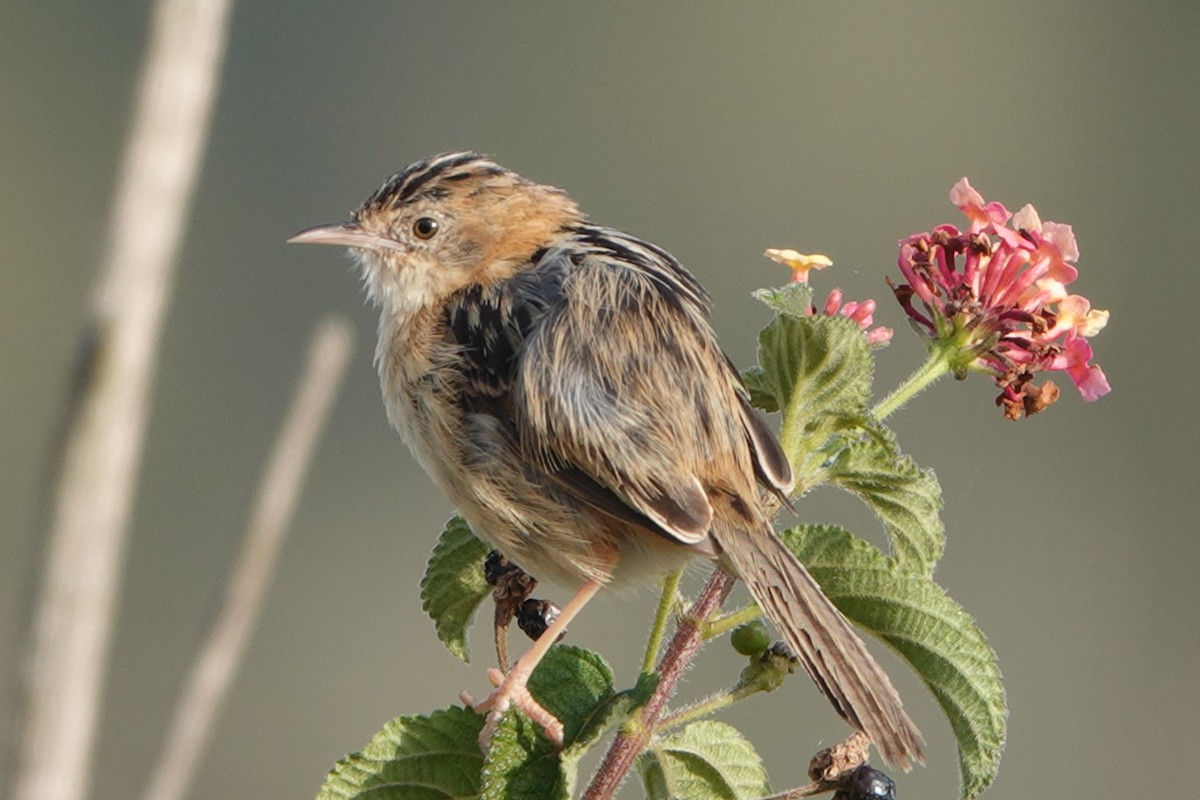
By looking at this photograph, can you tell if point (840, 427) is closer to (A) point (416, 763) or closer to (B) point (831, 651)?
(B) point (831, 651)

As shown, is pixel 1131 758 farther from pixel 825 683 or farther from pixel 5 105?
pixel 5 105

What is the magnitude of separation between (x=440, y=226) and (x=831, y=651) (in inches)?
73.7

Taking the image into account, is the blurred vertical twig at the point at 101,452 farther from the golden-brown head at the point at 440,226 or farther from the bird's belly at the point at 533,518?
the golden-brown head at the point at 440,226

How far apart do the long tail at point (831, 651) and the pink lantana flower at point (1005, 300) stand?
536 mm

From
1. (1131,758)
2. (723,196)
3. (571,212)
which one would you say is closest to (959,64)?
(723,196)

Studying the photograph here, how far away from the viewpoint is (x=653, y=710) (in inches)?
112

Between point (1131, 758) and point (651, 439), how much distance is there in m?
13.4

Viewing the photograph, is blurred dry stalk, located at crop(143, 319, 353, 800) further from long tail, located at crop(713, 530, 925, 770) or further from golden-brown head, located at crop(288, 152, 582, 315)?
golden-brown head, located at crop(288, 152, 582, 315)

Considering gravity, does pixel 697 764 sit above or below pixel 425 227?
below

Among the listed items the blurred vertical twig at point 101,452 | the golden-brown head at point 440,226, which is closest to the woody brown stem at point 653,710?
the blurred vertical twig at point 101,452

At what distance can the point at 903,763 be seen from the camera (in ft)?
10.3

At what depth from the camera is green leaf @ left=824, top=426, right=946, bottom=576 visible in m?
3.13

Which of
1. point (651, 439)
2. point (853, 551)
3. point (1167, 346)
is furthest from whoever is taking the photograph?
point (1167, 346)

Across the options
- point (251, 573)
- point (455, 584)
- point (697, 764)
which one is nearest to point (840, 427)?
point (697, 764)
